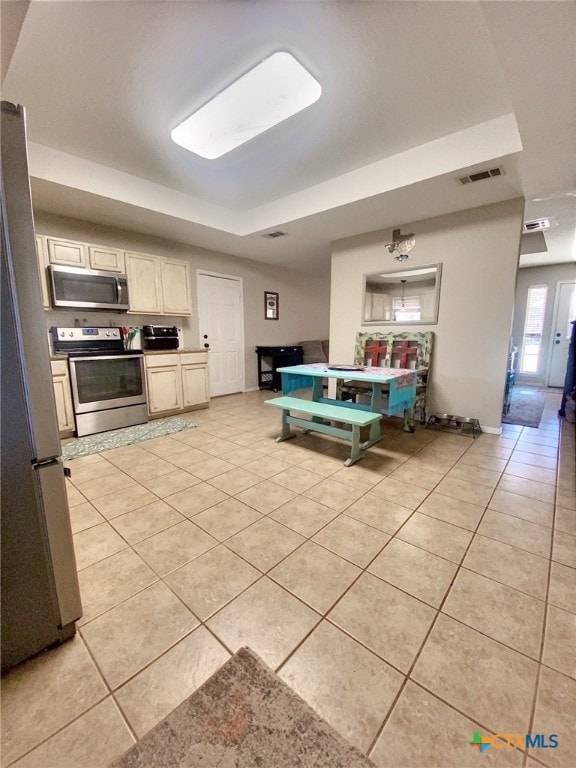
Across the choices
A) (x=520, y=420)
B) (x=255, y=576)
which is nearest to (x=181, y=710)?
(x=255, y=576)

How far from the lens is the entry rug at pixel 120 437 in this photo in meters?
3.07

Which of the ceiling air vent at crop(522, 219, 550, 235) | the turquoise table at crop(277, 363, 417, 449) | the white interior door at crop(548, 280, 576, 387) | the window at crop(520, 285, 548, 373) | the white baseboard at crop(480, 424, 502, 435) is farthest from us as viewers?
the window at crop(520, 285, 548, 373)

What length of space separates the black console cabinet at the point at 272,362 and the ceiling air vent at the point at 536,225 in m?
4.11

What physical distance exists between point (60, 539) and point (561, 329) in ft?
27.4

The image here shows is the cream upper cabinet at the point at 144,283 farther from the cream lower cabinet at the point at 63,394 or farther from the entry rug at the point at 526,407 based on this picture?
the entry rug at the point at 526,407

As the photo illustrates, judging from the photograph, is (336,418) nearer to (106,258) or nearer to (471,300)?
(471,300)

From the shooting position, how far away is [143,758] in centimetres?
85

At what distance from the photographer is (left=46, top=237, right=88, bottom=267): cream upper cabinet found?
3.27m

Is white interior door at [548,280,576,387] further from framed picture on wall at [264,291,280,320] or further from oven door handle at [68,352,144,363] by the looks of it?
oven door handle at [68,352,144,363]

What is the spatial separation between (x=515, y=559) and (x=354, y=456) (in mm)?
1307

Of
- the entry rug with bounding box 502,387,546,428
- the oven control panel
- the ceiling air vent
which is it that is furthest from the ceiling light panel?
the entry rug with bounding box 502,387,546,428

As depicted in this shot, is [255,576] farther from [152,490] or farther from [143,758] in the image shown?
[152,490]

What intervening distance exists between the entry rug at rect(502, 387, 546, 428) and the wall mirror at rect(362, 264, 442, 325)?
177cm

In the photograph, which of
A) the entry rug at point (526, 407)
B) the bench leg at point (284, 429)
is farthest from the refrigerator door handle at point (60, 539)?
the entry rug at point (526, 407)
